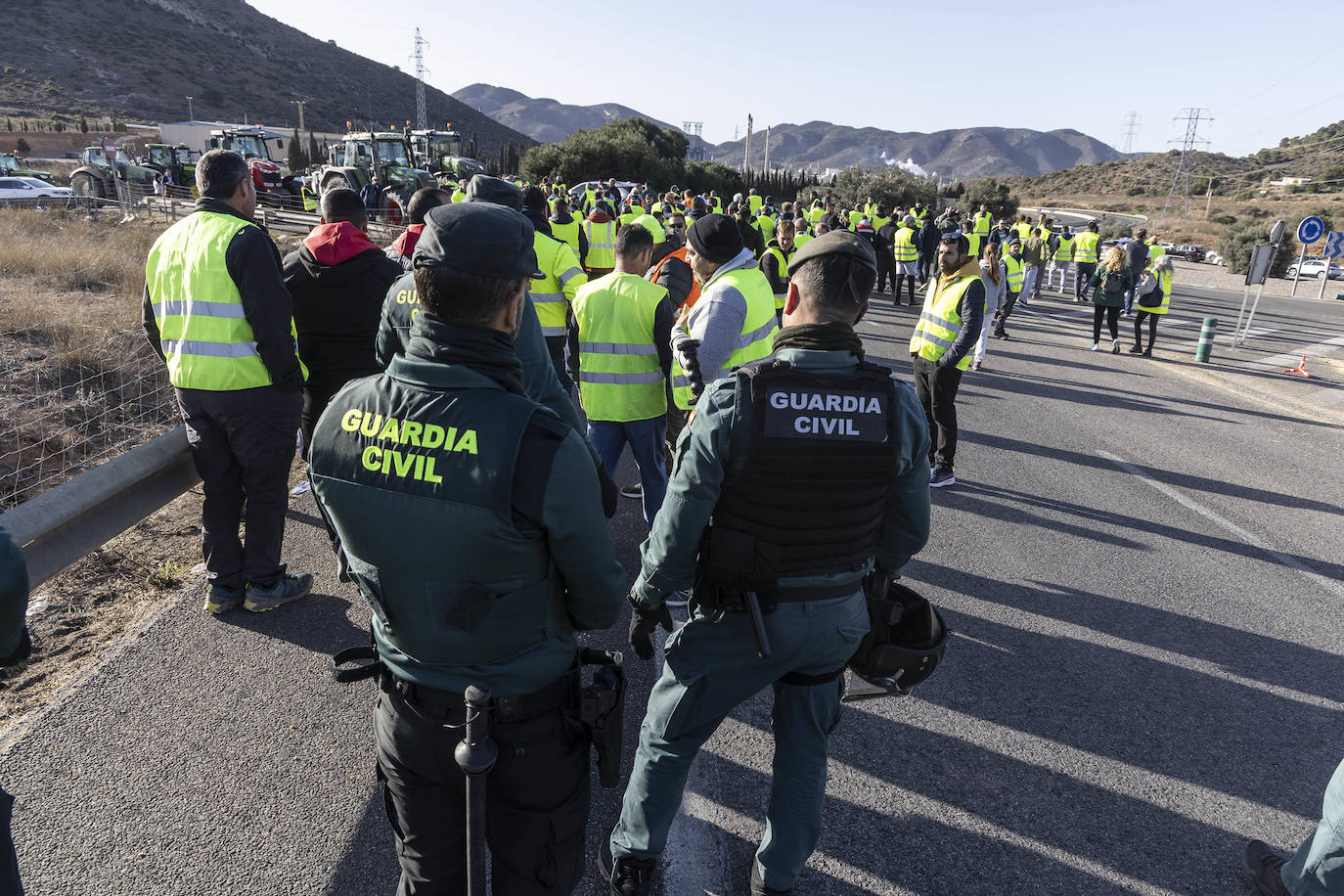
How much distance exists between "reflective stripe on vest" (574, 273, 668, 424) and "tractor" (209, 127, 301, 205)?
21.2 m

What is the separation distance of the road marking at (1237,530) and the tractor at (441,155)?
21277 mm

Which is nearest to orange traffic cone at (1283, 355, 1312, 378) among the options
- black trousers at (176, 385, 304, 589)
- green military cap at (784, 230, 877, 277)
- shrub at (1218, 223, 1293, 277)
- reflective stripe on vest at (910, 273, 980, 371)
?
reflective stripe on vest at (910, 273, 980, 371)

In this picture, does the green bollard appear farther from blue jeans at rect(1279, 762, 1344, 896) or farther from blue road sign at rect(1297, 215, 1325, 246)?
blue jeans at rect(1279, 762, 1344, 896)

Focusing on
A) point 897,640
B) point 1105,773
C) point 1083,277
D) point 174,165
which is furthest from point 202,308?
point 174,165

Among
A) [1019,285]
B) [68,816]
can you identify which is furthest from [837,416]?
[1019,285]

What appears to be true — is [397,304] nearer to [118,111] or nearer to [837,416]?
[837,416]

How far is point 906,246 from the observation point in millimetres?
15188

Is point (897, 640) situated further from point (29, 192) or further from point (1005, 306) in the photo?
point (29, 192)

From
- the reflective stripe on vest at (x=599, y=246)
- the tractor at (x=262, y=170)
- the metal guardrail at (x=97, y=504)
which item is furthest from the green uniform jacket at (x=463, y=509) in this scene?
the tractor at (x=262, y=170)

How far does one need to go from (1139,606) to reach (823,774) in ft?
10.7

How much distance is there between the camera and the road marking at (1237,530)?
499cm

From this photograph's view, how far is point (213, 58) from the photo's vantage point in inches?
3022

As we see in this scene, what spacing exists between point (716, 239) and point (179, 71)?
89.0 metres

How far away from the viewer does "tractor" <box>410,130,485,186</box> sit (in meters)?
25.1
